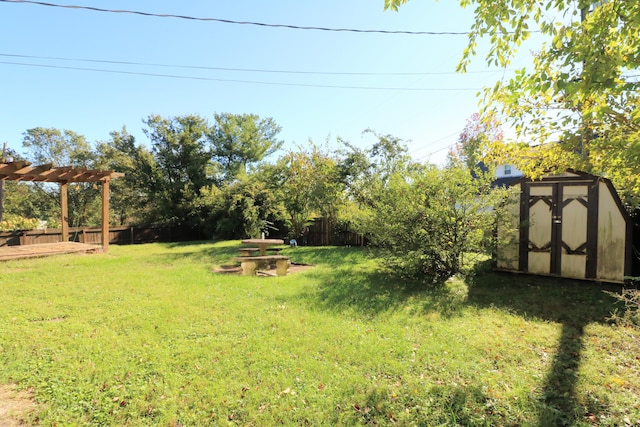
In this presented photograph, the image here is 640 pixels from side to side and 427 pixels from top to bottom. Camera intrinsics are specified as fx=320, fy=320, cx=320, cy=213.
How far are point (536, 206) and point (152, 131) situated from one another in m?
23.4

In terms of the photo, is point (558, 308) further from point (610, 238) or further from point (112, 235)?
point (112, 235)

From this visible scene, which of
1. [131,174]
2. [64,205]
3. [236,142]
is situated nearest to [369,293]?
[64,205]

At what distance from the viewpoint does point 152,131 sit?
22.5 metres

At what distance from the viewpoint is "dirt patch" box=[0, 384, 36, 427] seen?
2332 millimetres

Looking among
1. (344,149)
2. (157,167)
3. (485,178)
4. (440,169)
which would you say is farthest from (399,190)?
(157,167)

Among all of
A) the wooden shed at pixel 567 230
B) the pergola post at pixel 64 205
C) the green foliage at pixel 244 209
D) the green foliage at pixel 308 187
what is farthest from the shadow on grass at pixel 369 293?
the pergola post at pixel 64 205

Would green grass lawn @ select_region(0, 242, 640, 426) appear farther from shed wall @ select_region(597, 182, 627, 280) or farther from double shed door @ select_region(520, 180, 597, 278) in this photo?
double shed door @ select_region(520, 180, 597, 278)

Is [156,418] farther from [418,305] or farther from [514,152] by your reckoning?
[514,152]

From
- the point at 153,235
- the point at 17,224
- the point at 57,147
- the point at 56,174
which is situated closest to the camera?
the point at 56,174

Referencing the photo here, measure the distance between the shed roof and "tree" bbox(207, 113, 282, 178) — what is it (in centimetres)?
1424

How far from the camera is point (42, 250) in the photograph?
388 inches

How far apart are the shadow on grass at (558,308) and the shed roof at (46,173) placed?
11.2 m

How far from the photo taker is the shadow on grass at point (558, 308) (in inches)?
100

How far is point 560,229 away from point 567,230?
0.12 meters
